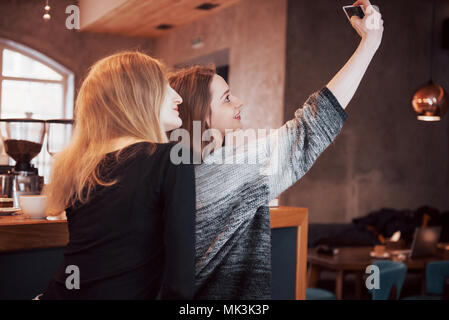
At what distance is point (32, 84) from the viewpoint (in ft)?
27.4

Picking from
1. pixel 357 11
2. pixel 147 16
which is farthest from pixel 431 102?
pixel 147 16

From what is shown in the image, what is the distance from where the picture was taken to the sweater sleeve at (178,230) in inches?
41.1

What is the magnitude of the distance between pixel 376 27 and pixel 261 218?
0.58m

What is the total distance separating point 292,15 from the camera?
18.3 feet

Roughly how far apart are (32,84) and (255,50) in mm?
4079

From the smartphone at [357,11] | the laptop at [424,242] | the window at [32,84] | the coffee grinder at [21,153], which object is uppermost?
the window at [32,84]

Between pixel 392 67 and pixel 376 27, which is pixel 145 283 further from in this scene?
pixel 392 67

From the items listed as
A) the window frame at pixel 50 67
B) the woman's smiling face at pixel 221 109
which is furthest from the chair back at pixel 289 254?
the window frame at pixel 50 67

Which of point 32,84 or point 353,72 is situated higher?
point 32,84

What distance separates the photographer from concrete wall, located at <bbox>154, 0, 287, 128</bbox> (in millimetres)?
5645

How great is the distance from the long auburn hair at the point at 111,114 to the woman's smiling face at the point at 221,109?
1.25ft

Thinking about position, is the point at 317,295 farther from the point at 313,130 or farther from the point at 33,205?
the point at 313,130

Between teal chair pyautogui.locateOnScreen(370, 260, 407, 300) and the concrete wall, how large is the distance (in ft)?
8.32

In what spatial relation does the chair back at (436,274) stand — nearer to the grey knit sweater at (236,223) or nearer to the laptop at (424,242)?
the laptop at (424,242)
